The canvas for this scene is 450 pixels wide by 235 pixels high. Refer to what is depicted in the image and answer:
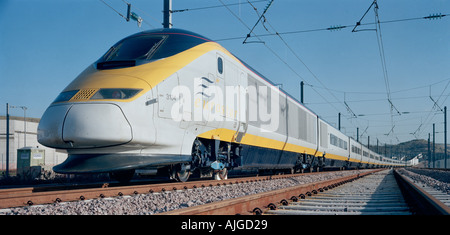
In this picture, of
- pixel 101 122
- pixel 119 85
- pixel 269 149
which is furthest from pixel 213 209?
Result: pixel 269 149

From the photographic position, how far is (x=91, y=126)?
670 centimetres

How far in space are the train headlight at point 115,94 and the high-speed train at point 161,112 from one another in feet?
0.06

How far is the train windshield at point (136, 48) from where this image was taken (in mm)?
8359

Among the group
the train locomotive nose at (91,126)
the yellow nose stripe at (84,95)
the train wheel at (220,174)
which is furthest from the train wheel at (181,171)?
the yellow nose stripe at (84,95)

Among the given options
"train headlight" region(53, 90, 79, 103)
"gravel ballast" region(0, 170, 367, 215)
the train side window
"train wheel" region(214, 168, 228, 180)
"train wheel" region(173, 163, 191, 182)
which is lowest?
"train wheel" region(214, 168, 228, 180)

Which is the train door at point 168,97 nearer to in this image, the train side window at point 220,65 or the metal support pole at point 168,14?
the train side window at point 220,65

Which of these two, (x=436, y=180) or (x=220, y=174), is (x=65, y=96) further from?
(x=436, y=180)

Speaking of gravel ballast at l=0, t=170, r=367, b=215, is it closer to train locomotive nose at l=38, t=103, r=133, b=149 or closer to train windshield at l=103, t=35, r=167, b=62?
train locomotive nose at l=38, t=103, r=133, b=149

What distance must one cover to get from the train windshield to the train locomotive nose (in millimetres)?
1847

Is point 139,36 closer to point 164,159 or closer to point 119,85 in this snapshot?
point 119,85

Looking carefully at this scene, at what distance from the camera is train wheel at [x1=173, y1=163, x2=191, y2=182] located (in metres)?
8.65

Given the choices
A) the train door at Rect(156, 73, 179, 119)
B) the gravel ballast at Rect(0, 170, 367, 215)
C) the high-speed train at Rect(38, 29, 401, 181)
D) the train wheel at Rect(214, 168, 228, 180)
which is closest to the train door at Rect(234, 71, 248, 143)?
the high-speed train at Rect(38, 29, 401, 181)

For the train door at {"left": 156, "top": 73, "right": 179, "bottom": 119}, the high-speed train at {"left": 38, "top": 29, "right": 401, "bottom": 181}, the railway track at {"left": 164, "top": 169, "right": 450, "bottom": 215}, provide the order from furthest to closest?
the train door at {"left": 156, "top": 73, "right": 179, "bottom": 119} → the high-speed train at {"left": 38, "top": 29, "right": 401, "bottom": 181} → the railway track at {"left": 164, "top": 169, "right": 450, "bottom": 215}

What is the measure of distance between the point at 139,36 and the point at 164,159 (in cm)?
313
